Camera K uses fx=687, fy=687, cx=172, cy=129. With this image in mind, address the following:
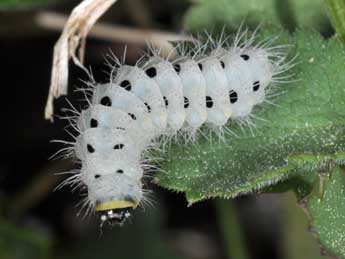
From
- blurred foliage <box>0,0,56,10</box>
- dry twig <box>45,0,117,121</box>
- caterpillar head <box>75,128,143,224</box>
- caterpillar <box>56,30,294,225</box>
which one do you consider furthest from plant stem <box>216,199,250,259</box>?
blurred foliage <box>0,0,56,10</box>

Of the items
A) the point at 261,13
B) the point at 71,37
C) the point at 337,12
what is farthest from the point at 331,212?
the point at 71,37

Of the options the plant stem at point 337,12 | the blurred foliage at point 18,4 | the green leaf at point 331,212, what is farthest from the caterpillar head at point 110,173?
the blurred foliage at point 18,4

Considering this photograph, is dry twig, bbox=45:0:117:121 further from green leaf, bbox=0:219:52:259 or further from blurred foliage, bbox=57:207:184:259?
Result: blurred foliage, bbox=57:207:184:259

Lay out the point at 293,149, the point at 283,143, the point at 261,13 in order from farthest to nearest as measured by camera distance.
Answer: the point at 261,13 < the point at 283,143 < the point at 293,149

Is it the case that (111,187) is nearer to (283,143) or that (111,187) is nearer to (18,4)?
(283,143)

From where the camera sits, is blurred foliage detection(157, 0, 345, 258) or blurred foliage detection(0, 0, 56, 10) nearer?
blurred foliage detection(157, 0, 345, 258)

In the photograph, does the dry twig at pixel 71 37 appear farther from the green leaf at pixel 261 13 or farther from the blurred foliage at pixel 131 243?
the blurred foliage at pixel 131 243
